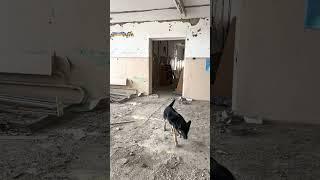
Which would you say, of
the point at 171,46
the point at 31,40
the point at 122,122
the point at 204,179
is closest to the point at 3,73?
the point at 31,40

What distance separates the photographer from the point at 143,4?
308 cm

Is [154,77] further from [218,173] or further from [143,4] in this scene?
[218,173]

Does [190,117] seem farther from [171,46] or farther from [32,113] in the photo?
[171,46]

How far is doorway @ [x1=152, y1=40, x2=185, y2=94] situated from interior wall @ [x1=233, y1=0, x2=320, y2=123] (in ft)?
10.3

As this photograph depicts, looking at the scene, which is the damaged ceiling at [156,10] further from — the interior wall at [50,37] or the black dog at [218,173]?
the black dog at [218,173]

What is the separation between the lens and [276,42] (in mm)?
758

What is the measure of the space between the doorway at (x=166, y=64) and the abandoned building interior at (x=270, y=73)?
3062 mm

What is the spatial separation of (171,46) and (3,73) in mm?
4296

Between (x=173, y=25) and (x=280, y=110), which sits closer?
(x=280, y=110)

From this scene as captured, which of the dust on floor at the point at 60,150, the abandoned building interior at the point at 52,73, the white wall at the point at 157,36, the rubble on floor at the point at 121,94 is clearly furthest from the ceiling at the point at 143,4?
the dust on floor at the point at 60,150

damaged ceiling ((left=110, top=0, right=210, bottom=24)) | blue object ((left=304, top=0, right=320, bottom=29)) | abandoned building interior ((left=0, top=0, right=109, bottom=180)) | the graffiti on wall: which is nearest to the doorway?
the graffiti on wall

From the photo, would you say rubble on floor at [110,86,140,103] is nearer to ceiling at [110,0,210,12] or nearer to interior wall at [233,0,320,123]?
ceiling at [110,0,210,12]

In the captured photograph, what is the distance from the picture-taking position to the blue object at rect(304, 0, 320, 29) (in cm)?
68

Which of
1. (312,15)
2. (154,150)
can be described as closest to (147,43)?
(154,150)
